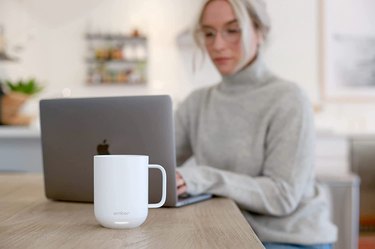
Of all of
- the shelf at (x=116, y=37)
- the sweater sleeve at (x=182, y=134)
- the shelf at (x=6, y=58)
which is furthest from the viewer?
the shelf at (x=116, y=37)

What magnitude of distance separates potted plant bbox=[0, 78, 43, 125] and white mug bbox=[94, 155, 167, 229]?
6.99ft

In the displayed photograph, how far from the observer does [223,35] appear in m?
1.54

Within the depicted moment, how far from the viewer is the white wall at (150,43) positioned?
473 centimetres

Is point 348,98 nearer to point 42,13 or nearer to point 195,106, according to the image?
point 42,13

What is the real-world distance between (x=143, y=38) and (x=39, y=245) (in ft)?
13.6

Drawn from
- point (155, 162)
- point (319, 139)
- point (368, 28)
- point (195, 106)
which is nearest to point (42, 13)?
point (319, 139)

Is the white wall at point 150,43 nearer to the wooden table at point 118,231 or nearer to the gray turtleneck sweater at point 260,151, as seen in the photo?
the gray turtleneck sweater at point 260,151

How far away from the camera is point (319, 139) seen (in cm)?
413

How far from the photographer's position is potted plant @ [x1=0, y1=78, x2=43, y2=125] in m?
2.85

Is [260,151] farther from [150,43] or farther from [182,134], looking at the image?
[150,43]

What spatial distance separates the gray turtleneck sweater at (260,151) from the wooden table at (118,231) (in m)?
0.12

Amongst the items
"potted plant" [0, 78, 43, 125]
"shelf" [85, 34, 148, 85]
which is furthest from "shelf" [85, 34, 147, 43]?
"potted plant" [0, 78, 43, 125]

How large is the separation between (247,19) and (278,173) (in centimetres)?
44

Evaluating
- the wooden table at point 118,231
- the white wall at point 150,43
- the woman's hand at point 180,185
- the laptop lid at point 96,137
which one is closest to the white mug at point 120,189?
the wooden table at point 118,231
